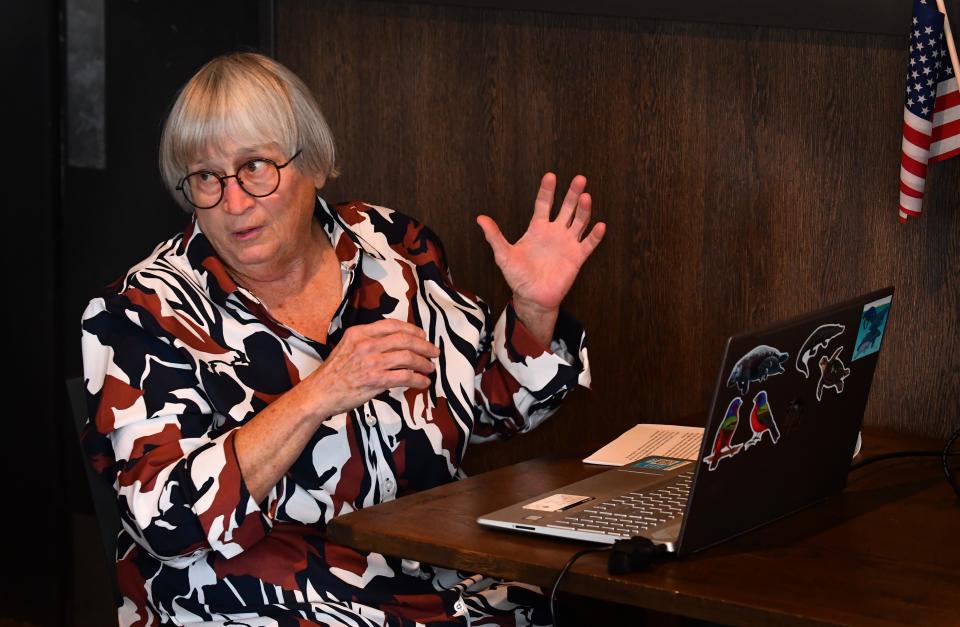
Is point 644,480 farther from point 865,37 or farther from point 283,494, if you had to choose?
point 865,37

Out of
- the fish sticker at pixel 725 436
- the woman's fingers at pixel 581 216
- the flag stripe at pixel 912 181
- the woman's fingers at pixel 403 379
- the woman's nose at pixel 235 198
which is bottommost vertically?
the woman's fingers at pixel 403 379

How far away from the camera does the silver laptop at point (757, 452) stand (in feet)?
4.48

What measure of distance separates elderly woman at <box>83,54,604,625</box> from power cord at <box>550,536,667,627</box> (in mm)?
436

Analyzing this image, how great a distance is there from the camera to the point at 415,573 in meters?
1.93

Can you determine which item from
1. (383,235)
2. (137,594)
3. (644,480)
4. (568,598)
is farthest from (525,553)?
(568,598)

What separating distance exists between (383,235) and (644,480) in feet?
2.50

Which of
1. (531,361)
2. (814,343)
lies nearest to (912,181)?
(531,361)

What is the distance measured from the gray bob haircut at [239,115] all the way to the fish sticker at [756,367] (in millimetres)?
950

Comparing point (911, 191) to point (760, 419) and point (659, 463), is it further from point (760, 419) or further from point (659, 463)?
point (760, 419)

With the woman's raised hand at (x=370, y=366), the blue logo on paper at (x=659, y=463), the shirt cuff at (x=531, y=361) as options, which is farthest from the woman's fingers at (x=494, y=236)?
the blue logo on paper at (x=659, y=463)

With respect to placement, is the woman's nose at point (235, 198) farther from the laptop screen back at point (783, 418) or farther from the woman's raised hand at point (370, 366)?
the laptop screen back at point (783, 418)

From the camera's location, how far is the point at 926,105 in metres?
2.19

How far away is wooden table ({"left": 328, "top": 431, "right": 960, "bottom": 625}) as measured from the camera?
1.26 m

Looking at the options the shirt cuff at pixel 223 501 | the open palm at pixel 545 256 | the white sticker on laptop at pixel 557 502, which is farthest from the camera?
the open palm at pixel 545 256
